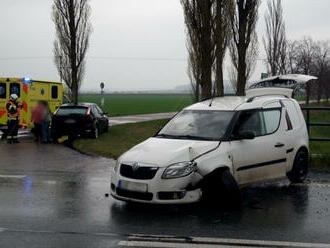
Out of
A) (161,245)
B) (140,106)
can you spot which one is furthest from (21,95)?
(140,106)

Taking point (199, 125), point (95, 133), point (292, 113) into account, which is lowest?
point (95, 133)

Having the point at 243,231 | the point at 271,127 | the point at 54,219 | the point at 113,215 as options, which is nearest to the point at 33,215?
the point at 54,219

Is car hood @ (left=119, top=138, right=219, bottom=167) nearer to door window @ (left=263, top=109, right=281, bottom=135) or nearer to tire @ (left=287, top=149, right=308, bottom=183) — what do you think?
door window @ (left=263, top=109, right=281, bottom=135)

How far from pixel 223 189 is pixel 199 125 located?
4.57 ft

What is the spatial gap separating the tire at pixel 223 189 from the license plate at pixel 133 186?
0.87m

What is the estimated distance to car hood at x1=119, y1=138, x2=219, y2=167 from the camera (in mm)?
7215

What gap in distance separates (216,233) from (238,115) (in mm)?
2718

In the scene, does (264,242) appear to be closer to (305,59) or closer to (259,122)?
(259,122)

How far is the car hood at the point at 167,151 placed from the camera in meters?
7.21

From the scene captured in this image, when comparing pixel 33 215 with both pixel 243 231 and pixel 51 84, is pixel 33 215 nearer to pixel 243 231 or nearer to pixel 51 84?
pixel 243 231

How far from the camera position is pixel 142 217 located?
22.9 feet

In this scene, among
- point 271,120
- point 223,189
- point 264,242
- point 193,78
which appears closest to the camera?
point 264,242

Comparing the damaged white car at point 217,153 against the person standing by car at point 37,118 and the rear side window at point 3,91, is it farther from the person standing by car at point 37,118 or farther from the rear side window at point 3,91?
the rear side window at point 3,91

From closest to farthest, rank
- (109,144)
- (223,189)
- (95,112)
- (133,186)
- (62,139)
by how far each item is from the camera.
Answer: (133,186), (223,189), (109,144), (62,139), (95,112)
